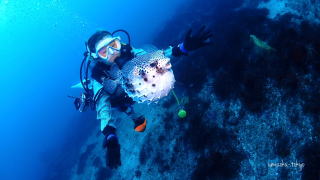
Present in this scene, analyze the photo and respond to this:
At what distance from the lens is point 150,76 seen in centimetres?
233

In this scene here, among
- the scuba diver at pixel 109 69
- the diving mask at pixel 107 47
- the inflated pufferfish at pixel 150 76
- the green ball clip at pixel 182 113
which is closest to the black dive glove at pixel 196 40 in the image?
the scuba diver at pixel 109 69

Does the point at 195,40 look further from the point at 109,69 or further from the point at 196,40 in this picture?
the point at 109,69

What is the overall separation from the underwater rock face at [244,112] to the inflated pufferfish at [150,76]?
136 inches

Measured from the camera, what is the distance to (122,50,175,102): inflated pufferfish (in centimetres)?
233

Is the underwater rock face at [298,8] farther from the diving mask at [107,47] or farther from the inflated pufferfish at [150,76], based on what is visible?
the inflated pufferfish at [150,76]

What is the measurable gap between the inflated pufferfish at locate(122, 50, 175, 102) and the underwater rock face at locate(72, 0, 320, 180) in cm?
345

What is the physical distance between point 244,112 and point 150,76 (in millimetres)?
3924

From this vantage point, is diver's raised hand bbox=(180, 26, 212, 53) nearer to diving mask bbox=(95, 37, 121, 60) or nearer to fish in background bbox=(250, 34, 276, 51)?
diving mask bbox=(95, 37, 121, 60)

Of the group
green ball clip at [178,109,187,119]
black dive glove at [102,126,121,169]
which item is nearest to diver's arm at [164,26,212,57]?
black dive glove at [102,126,121,169]

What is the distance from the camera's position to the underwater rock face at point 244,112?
180 inches

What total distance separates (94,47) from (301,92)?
440 centimetres

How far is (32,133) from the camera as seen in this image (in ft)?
88.1

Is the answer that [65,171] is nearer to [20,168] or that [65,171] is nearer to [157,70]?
[20,168]

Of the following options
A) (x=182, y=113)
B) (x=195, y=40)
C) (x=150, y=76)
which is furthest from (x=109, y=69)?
(x=182, y=113)
